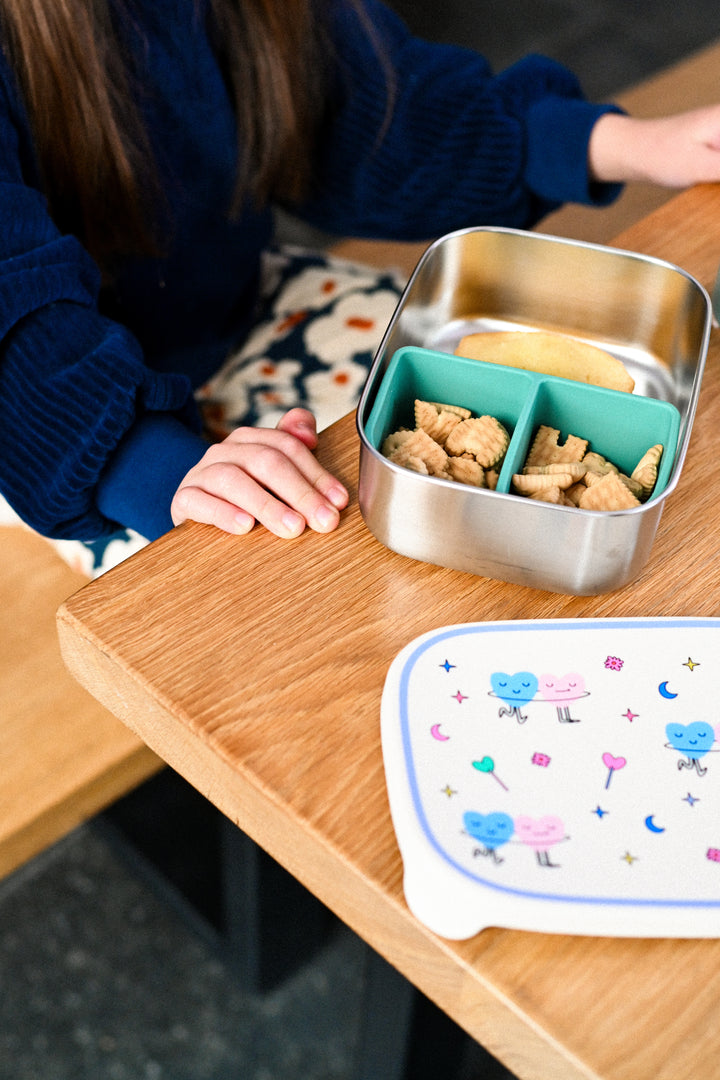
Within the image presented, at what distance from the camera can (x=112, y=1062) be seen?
927 millimetres

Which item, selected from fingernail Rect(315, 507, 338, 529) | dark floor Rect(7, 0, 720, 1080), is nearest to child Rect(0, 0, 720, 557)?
fingernail Rect(315, 507, 338, 529)

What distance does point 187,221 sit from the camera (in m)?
0.91

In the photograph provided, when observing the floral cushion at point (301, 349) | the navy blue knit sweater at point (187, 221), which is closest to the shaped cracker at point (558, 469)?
the navy blue knit sweater at point (187, 221)

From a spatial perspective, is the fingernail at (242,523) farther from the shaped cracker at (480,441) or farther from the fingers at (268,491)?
the shaped cracker at (480,441)

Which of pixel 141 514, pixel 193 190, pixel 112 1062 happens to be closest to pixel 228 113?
pixel 193 190

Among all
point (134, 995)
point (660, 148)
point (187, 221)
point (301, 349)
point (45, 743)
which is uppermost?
point (660, 148)

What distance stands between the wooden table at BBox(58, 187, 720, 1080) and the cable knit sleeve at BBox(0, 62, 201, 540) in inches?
5.7

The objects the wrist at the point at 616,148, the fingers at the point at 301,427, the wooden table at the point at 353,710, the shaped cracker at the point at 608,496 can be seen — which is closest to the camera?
the wooden table at the point at 353,710

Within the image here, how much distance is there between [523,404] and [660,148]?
425 millimetres

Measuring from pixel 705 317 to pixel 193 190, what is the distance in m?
0.54

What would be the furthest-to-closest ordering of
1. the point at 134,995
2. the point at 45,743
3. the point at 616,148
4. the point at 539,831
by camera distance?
the point at 134,995, the point at 616,148, the point at 45,743, the point at 539,831

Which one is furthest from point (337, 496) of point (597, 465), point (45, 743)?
point (45, 743)

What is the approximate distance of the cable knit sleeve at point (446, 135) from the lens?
891 millimetres

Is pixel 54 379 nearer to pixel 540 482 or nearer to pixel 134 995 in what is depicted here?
pixel 540 482
